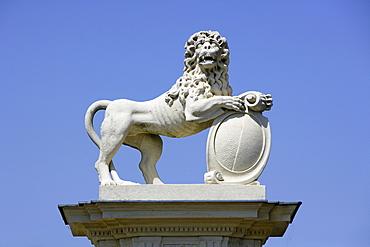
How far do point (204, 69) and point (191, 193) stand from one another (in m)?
2.33

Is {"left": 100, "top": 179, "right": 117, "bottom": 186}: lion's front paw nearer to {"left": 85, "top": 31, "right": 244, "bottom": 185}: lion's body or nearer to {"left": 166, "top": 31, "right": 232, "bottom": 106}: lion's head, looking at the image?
{"left": 85, "top": 31, "right": 244, "bottom": 185}: lion's body

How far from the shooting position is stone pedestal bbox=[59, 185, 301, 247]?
62.1 feet

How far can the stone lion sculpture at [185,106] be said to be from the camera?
64.2ft

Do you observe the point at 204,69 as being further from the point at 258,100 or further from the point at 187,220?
the point at 187,220

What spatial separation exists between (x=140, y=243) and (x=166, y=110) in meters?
2.48

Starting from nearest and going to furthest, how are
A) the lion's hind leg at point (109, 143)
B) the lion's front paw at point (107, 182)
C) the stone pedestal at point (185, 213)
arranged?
the stone pedestal at point (185, 213) < the lion's front paw at point (107, 182) < the lion's hind leg at point (109, 143)

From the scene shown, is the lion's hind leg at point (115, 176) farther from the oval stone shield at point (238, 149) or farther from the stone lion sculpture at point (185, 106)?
the oval stone shield at point (238, 149)

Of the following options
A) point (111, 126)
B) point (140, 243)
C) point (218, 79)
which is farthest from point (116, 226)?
point (218, 79)

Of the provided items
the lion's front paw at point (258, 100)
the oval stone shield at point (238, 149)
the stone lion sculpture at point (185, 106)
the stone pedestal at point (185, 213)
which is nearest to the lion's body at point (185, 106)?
the stone lion sculpture at point (185, 106)

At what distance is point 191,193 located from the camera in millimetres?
19109

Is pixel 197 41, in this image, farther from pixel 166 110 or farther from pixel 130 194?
pixel 130 194

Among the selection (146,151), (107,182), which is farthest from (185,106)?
(107,182)

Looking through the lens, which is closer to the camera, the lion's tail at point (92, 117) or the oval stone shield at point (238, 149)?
the oval stone shield at point (238, 149)

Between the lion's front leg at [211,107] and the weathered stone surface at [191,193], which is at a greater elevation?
the lion's front leg at [211,107]
